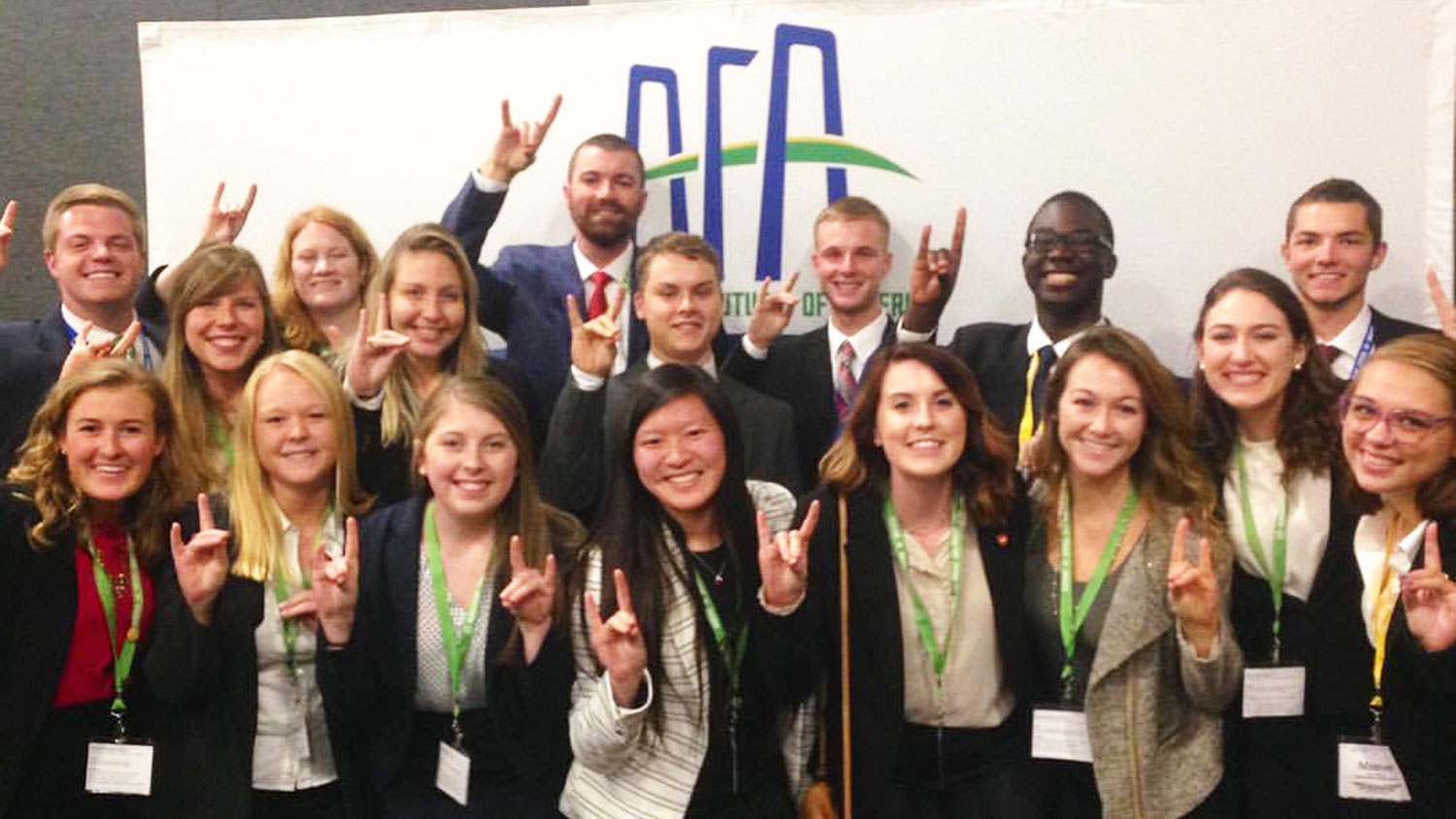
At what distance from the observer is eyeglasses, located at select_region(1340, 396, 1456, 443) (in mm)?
3102

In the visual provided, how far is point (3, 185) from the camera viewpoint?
19.2 feet

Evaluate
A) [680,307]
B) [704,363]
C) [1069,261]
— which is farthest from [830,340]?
[1069,261]

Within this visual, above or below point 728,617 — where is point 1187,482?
above

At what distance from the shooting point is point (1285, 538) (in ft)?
10.8

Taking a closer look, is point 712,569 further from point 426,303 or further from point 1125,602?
point 426,303

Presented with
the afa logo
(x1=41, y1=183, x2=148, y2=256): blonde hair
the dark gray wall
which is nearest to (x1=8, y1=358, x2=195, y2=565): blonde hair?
(x1=41, y1=183, x2=148, y2=256): blonde hair

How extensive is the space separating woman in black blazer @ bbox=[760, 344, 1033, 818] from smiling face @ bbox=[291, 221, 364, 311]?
175 cm

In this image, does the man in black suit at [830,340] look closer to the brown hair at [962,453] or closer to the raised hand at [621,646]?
the brown hair at [962,453]

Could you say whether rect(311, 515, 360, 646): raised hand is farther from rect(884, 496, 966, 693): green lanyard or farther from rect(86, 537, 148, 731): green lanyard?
rect(884, 496, 966, 693): green lanyard

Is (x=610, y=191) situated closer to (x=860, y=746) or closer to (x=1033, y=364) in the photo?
(x=1033, y=364)

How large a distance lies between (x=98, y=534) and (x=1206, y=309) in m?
2.58

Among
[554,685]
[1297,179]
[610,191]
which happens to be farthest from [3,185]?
[1297,179]

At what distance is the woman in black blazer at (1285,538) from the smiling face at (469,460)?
158 cm

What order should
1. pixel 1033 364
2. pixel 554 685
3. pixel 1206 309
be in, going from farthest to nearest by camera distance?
1. pixel 1033 364
2. pixel 1206 309
3. pixel 554 685
